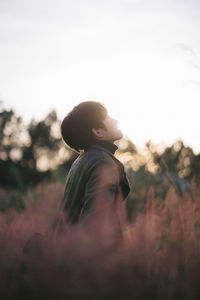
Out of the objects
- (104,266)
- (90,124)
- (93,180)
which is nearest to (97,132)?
(90,124)

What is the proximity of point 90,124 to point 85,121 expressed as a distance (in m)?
0.04

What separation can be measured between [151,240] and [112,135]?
1.21m

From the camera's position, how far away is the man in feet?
5.77

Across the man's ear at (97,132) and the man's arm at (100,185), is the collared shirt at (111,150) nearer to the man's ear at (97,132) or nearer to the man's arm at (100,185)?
the man's ear at (97,132)

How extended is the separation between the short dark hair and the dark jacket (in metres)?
0.10

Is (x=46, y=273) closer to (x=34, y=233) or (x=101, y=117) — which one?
(x=34, y=233)

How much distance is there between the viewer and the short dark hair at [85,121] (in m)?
2.18

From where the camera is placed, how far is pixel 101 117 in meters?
2.20

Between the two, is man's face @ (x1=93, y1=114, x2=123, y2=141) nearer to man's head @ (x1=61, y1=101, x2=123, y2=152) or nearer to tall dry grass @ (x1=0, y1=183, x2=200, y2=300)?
man's head @ (x1=61, y1=101, x2=123, y2=152)

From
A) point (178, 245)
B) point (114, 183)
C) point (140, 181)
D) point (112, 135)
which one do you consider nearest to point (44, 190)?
point (140, 181)

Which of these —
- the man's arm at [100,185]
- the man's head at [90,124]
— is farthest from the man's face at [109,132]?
the man's arm at [100,185]

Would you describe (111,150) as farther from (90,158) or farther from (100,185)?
(100,185)

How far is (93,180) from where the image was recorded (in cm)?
174

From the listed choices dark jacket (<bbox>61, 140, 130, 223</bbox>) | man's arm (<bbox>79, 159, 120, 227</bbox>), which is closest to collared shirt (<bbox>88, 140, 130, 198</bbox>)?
dark jacket (<bbox>61, 140, 130, 223</bbox>)
